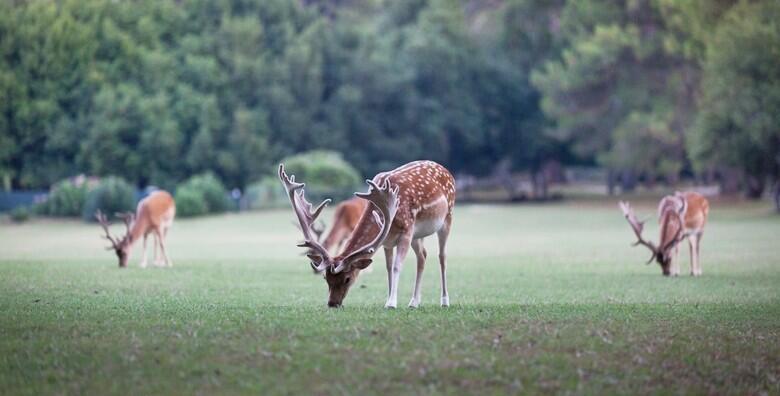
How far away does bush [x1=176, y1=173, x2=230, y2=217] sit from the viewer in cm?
5184

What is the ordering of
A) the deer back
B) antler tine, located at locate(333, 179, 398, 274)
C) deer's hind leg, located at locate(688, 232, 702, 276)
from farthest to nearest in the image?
deer's hind leg, located at locate(688, 232, 702, 276)
the deer back
antler tine, located at locate(333, 179, 398, 274)

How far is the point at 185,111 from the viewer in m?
65.1

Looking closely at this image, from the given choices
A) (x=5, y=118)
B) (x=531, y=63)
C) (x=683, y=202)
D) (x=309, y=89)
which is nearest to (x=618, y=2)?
(x=531, y=63)

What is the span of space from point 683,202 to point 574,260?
199 inches

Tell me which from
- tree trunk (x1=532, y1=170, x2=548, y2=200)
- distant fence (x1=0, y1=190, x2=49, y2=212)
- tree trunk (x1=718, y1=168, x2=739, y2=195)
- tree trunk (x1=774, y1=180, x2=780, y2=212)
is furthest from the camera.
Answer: tree trunk (x1=532, y1=170, x2=548, y2=200)

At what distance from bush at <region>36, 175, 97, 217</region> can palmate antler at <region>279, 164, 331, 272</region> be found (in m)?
37.2

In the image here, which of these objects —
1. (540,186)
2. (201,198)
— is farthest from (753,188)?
(540,186)

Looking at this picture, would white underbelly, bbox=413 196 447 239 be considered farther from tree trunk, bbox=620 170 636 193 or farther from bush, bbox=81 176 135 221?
tree trunk, bbox=620 170 636 193

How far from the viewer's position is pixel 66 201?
50.2m

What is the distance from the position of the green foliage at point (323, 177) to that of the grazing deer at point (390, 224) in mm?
45084

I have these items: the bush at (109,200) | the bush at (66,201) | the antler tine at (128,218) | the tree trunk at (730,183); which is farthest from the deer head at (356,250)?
the tree trunk at (730,183)

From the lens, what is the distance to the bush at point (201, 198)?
51844mm

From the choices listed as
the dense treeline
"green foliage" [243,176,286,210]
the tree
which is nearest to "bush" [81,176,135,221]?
"green foliage" [243,176,286,210]

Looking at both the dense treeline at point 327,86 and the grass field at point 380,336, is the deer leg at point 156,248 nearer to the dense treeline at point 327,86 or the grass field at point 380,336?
the grass field at point 380,336
